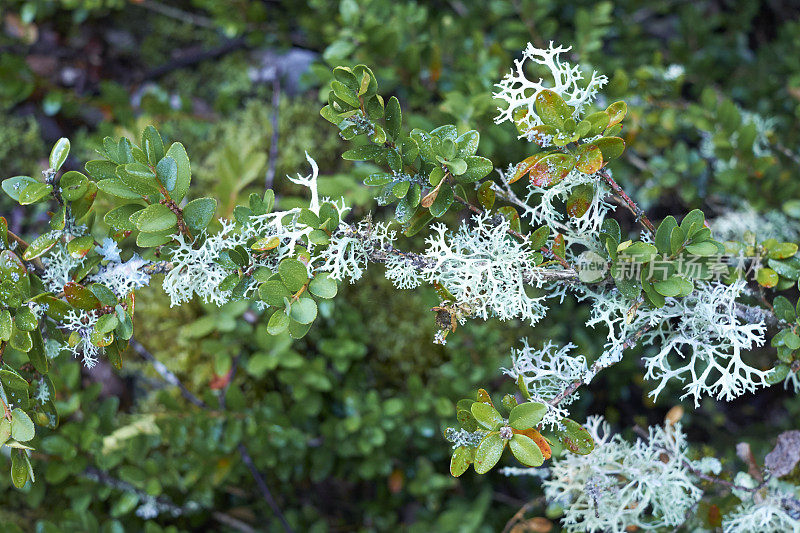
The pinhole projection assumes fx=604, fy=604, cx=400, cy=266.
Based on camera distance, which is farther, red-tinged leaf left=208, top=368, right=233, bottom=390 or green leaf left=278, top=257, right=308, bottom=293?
red-tinged leaf left=208, top=368, right=233, bottom=390

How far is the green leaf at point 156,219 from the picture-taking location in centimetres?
97

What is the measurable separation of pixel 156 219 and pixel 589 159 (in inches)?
27.5

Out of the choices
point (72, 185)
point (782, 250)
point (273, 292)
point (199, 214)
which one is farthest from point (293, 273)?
point (782, 250)

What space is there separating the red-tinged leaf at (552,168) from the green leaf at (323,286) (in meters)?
0.36

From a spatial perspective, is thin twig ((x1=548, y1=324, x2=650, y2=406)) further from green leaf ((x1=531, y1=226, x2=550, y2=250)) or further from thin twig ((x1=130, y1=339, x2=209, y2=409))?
thin twig ((x1=130, y1=339, x2=209, y2=409))

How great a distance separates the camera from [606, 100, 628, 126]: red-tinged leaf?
96cm

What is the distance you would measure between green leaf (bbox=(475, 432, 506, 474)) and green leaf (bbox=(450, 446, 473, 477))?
31 millimetres

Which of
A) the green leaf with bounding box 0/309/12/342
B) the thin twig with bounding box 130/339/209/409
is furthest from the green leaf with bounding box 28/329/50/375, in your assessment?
the thin twig with bounding box 130/339/209/409

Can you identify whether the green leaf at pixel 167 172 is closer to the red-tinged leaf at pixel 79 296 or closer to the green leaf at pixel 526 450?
the red-tinged leaf at pixel 79 296

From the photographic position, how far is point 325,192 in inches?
66.0

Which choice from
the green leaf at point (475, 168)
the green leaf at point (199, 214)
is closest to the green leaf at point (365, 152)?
the green leaf at point (475, 168)

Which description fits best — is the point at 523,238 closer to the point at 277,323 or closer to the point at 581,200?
the point at 581,200

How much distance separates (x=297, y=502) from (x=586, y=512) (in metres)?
1.11

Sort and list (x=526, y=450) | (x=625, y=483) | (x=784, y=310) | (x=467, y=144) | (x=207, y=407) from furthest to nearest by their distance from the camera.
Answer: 1. (x=207, y=407)
2. (x=625, y=483)
3. (x=784, y=310)
4. (x=467, y=144)
5. (x=526, y=450)
